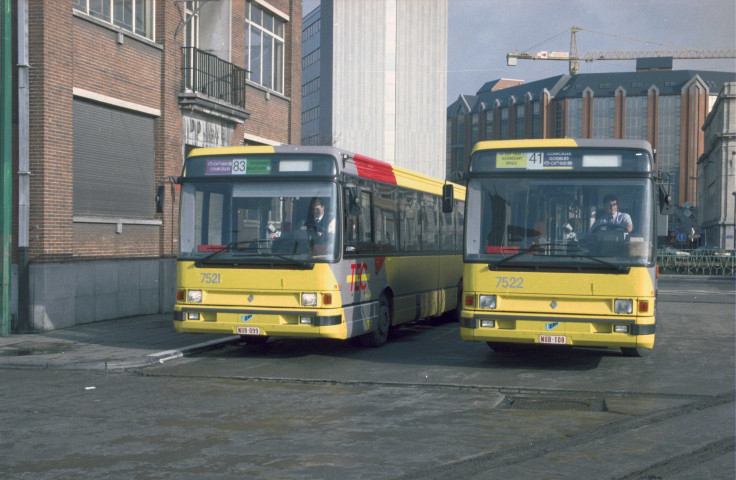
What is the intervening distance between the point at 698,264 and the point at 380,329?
39.6 m

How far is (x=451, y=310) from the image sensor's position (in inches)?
744

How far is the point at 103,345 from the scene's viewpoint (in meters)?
13.6

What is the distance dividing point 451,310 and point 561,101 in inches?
3782

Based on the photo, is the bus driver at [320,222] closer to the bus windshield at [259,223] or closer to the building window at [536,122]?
the bus windshield at [259,223]

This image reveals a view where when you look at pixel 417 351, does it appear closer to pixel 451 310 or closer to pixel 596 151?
pixel 596 151

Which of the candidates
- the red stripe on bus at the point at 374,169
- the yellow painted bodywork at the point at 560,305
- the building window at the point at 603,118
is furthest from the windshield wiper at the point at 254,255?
the building window at the point at 603,118

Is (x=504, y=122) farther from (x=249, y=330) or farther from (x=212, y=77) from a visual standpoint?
(x=249, y=330)

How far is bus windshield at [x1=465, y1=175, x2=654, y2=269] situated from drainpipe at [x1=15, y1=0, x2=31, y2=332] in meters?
8.06

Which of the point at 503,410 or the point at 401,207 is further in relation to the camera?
the point at 401,207

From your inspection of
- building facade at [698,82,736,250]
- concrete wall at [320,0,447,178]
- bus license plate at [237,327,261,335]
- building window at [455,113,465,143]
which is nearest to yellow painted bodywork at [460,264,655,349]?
bus license plate at [237,327,261,335]

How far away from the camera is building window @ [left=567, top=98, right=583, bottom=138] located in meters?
109

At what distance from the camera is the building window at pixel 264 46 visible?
24.3 m

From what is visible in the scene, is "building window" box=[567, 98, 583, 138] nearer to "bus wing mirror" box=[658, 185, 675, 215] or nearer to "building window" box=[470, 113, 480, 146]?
"building window" box=[470, 113, 480, 146]

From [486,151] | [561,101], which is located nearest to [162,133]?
[486,151]
